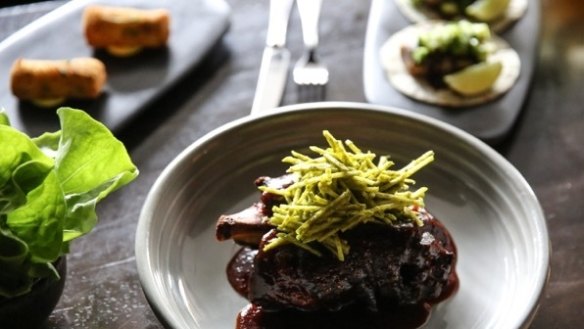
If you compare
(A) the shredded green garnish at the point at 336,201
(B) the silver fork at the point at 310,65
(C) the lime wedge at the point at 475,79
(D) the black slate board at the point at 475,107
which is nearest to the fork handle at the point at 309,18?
(B) the silver fork at the point at 310,65

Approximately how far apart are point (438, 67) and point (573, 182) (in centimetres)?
60

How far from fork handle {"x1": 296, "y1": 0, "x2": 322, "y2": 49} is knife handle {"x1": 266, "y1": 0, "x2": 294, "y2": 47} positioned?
0.05m

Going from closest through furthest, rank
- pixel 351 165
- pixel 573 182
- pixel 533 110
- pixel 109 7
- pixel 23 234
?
pixel 23 234 → pixel 351 165 → pixel 573 182 → pixel 533 110 → pixel 109 7

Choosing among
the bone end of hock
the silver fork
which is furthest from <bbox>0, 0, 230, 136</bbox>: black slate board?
the bone end of hock

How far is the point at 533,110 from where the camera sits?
2.57 m

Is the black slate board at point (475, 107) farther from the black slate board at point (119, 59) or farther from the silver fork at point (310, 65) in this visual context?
the black slate board at point (119, 59)

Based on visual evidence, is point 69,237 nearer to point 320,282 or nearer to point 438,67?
point 320,282

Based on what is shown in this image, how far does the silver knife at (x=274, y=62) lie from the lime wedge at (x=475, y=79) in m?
0.54

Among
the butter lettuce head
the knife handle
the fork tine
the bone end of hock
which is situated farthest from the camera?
the knife handle

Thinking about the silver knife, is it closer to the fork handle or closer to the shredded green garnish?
the fork handle

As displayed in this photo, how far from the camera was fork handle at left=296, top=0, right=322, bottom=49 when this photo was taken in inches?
109

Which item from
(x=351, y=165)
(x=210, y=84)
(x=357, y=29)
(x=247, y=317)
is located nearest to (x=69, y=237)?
(x=247, y=317)

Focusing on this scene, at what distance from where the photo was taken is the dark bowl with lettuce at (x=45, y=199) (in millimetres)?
1559

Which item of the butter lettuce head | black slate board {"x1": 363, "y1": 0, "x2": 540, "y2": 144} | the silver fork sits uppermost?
the butter lettuce head
